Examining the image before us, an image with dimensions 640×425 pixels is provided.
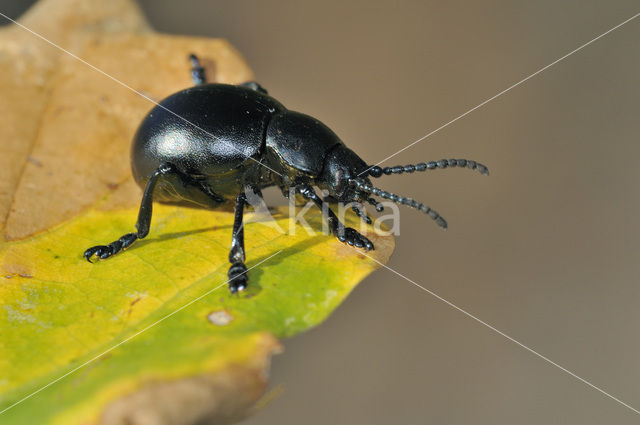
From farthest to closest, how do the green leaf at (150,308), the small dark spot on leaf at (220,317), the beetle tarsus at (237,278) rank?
the beetle tarsus at (237,278) < the small dark spot on leaf at (220,317) < the green leaf at (150,308)

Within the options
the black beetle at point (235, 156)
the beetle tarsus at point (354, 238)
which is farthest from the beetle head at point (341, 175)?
the beetle tarsus at point (354, 238)

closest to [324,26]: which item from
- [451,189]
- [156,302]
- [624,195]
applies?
[451,189]

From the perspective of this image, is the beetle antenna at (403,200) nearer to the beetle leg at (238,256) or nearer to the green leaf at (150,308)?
the green leaf at (150,308)

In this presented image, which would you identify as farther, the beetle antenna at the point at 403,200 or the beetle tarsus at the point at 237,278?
the beetle antenna at the point at 403,200

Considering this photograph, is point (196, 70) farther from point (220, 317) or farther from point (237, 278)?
point (220, 317)

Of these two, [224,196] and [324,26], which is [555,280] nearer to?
[224,196]

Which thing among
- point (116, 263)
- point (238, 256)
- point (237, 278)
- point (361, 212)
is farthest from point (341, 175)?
point (116, 263)

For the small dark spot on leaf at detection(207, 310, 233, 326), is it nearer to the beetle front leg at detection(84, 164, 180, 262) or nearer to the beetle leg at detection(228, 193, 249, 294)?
the beetle leg at detection(228, 193, 249, 294)
